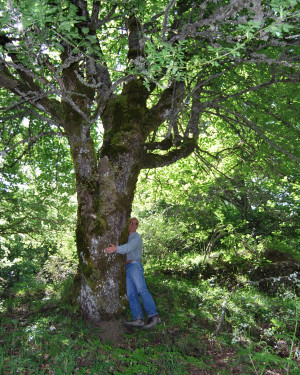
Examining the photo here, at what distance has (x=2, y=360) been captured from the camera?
299cm

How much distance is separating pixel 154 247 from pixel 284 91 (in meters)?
5.84

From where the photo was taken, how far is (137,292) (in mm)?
4812

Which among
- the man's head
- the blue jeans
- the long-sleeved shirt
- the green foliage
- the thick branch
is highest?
the thick branch

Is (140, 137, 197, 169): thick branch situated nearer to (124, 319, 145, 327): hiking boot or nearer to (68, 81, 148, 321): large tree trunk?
(68, 81, 148, 321): large tree trunk

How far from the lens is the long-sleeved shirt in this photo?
4555 millimetres

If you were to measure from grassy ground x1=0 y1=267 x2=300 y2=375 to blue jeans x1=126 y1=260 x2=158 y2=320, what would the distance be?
0.74 ft

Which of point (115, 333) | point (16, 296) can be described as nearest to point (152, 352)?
point (115, 333)

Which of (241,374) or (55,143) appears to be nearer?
(241,374)

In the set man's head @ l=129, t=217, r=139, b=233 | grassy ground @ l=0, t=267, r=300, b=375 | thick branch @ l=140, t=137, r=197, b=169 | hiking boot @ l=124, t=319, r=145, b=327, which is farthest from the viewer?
thick branch @ l=140, t=137, r=197, b=169

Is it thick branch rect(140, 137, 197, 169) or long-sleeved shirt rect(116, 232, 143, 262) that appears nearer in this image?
long-sleeved shirt rect(116, 232, 143, 262)

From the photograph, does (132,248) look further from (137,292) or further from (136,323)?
(136,323)

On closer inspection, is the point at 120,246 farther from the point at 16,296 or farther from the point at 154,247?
the point at 154,247

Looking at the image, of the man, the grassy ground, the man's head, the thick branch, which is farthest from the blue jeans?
the thick branch

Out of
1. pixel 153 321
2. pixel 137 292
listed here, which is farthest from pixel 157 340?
pixel 137 292
